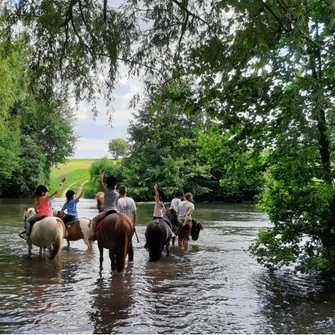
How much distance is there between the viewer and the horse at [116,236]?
8.50m

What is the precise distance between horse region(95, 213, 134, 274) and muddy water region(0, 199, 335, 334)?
382 millimetres

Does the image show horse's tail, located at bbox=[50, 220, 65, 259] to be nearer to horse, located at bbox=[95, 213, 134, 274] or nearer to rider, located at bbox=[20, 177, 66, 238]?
rider, located at bbox=[20, 177, 66, 238]

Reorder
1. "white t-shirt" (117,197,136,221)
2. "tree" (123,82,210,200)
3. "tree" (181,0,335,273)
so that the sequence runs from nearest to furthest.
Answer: "tree" (181,0,335,273)
"white t-shirt" (117,197,136,221)
"tree" (123,82,210,200)

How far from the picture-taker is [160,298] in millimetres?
7273

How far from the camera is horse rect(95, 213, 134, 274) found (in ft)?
27.9

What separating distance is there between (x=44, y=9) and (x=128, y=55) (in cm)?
152

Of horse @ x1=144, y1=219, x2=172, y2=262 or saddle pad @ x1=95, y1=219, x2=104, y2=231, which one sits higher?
saddle pad @ x1=95, y1=219, x2=104, y2=231

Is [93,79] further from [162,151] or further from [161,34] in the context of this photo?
[162,151]

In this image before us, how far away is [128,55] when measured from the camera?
7.42m

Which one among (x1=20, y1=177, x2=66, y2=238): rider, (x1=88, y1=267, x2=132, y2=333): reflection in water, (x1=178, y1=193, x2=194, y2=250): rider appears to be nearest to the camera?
(x1=88, y1=267, x2=132, y2=333): reflection in water

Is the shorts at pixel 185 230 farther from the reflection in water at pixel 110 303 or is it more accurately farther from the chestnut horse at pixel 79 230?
the reflection in water at pixel 110 303

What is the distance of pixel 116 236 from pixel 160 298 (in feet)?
5.66

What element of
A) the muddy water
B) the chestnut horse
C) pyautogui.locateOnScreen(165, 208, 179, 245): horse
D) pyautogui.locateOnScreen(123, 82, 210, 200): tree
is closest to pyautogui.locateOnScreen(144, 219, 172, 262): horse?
the muddy water

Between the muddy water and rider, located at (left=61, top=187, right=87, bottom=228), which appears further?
rider, located at (left=61, top=187, right=87, bottom=228)
